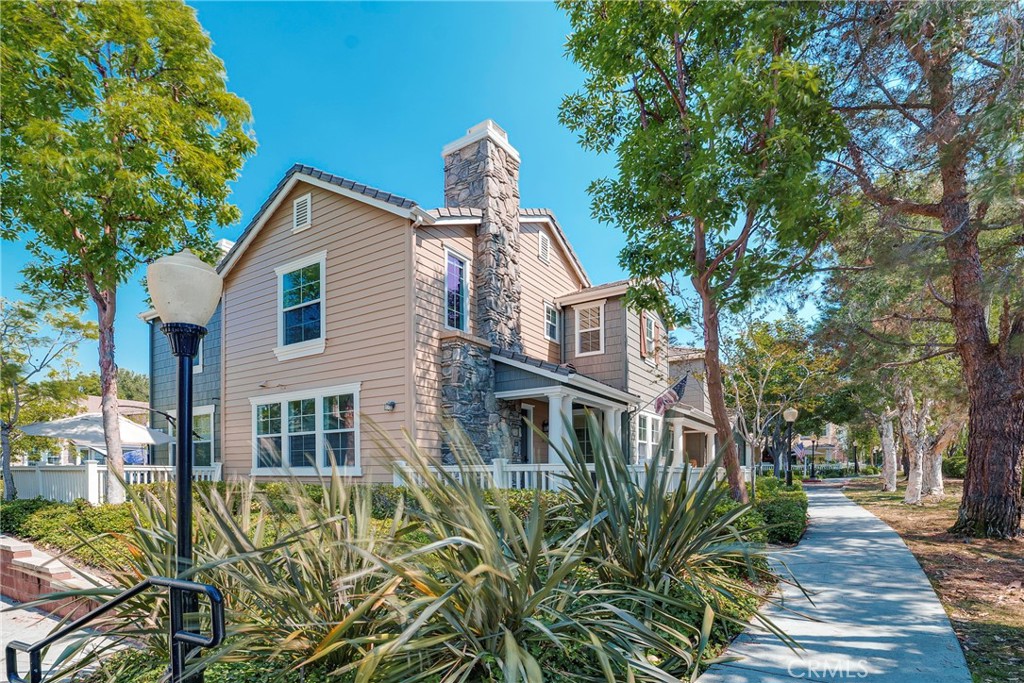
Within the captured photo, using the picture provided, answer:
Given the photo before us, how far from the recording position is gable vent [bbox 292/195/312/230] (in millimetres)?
12508

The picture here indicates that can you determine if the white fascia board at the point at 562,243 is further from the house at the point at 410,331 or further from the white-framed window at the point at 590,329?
the white-framed window at the point at 590,329

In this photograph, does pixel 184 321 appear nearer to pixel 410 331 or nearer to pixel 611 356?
pixel 410 331

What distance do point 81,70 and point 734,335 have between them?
1587 centimetres

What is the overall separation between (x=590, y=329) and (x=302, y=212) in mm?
7693

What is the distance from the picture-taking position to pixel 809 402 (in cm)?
2848

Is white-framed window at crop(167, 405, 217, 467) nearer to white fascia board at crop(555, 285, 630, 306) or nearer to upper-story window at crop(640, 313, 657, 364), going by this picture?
white fascia board at crop(555, 285, 630, 306)

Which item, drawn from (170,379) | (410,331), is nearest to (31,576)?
(410,331)

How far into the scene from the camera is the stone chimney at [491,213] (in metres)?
12.4

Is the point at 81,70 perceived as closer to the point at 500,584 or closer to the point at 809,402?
the point at 500,584

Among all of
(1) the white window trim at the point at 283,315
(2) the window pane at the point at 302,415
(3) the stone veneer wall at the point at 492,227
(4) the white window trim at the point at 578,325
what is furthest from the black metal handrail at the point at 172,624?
(4) the white window trim at the point at 578,325

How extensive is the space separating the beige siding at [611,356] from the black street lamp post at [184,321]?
11.1 m

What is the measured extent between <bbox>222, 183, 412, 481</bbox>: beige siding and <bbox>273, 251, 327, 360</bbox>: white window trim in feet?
0.37

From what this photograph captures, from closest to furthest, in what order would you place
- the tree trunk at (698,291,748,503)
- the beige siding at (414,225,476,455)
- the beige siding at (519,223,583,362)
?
the tree trunk at (698,291,748,503) < the beige siding at (414,225,476,455) < the beige siding at (519,223,583,362)

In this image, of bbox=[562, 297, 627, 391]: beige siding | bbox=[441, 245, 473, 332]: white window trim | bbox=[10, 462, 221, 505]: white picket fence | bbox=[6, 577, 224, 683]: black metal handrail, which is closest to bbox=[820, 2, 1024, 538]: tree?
bbox=[562, 297, 627, 391]: beige siding
